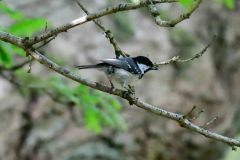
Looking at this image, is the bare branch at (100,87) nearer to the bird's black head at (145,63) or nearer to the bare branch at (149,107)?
the bare branch at (149,107)

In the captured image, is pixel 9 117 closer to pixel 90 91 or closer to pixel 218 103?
pixel 90 91

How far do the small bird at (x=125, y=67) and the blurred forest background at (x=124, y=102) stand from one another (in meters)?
1.91

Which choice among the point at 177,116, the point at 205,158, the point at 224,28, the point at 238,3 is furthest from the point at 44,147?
the point at 238,3

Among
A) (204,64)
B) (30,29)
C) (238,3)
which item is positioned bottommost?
(30,29)

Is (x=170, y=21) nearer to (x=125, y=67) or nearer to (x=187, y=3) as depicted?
(x=187, y=3)

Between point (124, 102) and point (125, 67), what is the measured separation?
14.1 feet

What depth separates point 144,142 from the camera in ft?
26.7

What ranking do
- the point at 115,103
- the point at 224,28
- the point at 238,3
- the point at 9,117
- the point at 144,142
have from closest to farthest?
the point at 115,103
the point at 9,117
the point at 144,142
the point at 224,28
the point at 238,3

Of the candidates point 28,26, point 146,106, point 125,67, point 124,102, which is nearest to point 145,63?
point 125,67

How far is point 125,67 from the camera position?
3.95 meters

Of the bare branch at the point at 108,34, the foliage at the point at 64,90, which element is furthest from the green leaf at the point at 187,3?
the foliage at the point at 64,90

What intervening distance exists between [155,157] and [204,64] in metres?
2.27

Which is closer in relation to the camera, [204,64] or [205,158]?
[205,158]

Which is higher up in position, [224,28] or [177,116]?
[224,28]
